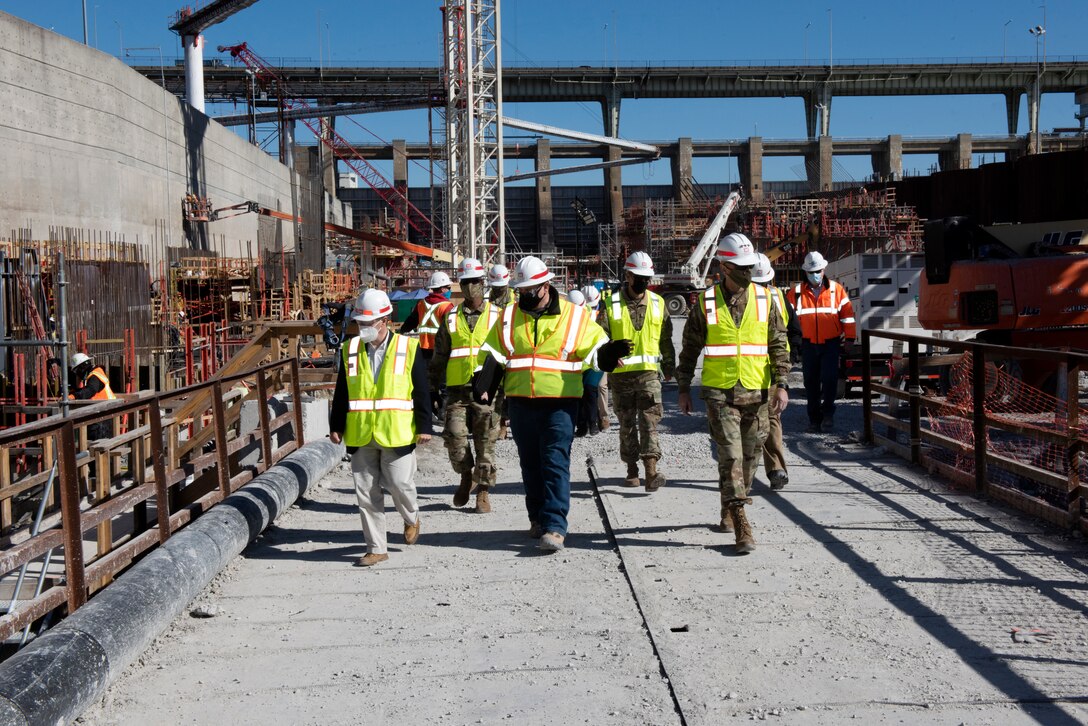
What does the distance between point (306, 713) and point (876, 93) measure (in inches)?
2618

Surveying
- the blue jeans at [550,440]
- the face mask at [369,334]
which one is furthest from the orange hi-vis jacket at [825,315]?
the face mask at [369,334]

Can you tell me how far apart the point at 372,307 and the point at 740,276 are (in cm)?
234

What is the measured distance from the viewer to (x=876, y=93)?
212 feet

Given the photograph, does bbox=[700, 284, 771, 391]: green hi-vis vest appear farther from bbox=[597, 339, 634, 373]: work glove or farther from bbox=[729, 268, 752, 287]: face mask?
bbox=[597, 339, 634, 373]: work glove

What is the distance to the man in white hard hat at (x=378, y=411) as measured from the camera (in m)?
6.69

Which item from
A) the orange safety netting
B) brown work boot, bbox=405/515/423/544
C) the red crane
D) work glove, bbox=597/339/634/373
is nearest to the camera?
work glove, bbox=597/339/634/373

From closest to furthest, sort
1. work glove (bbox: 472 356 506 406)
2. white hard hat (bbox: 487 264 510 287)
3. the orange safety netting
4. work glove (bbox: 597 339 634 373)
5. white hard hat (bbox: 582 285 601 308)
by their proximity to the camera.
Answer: work glove (bbox: 597 339 634 373)
work glove (bbox: 472 356 506 406)
the orange safety netting
white hard hat (bbox: 487 264 510 287)
white hard hat (bbox: 582 285 601 308)

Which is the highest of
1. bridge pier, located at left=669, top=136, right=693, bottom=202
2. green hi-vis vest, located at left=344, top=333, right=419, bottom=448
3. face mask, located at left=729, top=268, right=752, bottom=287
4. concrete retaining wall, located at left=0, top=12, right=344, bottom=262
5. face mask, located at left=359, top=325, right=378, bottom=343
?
bridge pier, located at left=669, top=136, right=693, bottom=202

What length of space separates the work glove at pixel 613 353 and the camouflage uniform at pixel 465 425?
5.79ft

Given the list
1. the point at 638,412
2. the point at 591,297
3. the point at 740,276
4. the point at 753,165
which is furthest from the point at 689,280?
the point at 753,165

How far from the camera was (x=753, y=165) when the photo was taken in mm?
61312

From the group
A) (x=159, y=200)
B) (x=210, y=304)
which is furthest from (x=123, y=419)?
(x=159, y=200)

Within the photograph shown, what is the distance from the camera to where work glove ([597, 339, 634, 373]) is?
21.2ft

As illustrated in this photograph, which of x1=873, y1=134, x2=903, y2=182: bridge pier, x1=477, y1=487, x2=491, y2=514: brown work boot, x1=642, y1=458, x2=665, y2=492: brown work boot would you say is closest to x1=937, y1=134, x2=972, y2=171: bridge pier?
x1=873, y1=134, x2=903, y2=182: bridge pier
